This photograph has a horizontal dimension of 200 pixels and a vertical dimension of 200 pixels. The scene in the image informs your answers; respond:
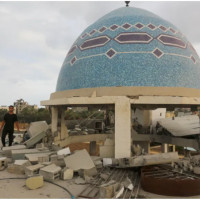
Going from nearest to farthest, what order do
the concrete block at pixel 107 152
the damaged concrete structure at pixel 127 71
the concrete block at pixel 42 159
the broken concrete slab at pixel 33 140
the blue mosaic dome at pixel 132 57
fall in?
the concrete block at pixel 42 159 → the damaged concrete structure at pixel 127 71 → the concrete block at pixel 107 152 → the blue mosaic dome at pixel 132 57 → the broken concrete slab at pixel 33 140

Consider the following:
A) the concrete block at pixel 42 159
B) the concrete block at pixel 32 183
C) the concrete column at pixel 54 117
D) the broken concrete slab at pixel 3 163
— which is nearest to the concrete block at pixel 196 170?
the concrete block at pixel 32 183

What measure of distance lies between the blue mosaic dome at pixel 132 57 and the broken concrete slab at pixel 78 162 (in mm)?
3406

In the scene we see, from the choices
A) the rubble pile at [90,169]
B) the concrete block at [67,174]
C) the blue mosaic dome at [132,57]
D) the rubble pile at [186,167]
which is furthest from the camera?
the blue mosaic dome at [132,57]

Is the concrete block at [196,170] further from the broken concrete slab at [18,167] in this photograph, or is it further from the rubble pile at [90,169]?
the broken concrete slab at [18,167]

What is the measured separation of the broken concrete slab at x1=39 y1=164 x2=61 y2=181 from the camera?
6.13 m

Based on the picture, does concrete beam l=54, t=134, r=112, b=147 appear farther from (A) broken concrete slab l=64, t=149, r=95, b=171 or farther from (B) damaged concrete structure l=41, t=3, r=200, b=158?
(A) broken concrete slab l=64, t=149, r=95, b=171

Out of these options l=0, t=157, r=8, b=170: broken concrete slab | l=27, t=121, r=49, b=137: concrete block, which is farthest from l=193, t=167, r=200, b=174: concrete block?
Result: l=27, t=121, r=49, b=137: concrete block

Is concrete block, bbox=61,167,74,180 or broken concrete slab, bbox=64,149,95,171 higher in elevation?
broken concrete slab, bbox=64,149,95,171

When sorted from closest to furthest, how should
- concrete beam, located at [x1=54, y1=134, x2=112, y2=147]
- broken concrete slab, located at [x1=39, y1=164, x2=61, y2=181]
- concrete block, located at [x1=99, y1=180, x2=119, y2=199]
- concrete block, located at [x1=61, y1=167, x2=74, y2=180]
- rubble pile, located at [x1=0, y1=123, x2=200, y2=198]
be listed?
1. concrete block, located at [x1=99, y1=180, x2=119, y2=199]
2. rubble pile, located at [x1=0, y1=123, x2=200, y2=198]
3. broken concrete slab, located at [x1=39, y1=164, x2=61, y2=181]
4. concrete block, located at [x1=61, y1=167, x2=74, y2=180]
5. concrete beam, located at [x1=54, y1=134, x2=112, y2=147]

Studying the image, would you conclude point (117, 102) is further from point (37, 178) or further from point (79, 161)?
point (37, 178)

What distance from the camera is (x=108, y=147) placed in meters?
8.72

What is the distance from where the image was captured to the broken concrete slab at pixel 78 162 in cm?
688

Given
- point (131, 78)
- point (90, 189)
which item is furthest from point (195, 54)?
point (90, 189)

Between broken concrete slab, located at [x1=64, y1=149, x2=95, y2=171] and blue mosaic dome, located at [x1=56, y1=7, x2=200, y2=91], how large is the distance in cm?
341
